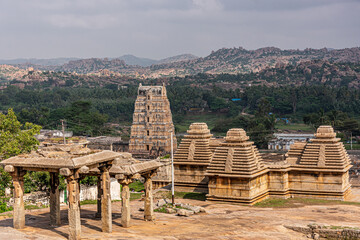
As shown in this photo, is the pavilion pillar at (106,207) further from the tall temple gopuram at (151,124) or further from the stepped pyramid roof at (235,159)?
the tall temple gopuram at (151,124)

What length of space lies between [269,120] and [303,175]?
189ft

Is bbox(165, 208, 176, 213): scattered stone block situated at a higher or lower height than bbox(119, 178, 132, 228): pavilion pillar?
lower

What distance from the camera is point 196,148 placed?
102ft

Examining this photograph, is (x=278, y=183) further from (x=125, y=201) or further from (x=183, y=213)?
(x=125, y=201)

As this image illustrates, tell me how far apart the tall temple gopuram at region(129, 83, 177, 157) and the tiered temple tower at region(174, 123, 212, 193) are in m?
35.6

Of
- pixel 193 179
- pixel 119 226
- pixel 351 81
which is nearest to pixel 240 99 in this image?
pixel 351 81

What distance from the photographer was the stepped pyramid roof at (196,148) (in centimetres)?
3072

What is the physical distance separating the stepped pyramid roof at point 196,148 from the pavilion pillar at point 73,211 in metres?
13.5

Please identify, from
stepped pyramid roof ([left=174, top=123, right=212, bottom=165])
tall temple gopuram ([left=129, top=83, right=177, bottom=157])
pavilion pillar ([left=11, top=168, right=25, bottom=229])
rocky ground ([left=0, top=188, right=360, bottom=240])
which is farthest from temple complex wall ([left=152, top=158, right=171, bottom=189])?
tall temple gopuram ([left=129, top=83, right=177, bottom=157])

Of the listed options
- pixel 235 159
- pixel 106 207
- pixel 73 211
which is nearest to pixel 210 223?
pixel 106 207

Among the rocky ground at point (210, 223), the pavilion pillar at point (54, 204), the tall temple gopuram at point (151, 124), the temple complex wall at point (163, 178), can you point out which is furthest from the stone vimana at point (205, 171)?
the tall temple gopuram at point (151, 124)

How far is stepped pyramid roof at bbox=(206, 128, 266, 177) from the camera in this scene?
26.4m

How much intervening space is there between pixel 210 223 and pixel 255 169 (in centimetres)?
596

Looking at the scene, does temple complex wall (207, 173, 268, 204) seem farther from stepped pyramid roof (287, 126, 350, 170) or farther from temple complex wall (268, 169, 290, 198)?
stepped pyramid roof (287, 126, 350, 170)
